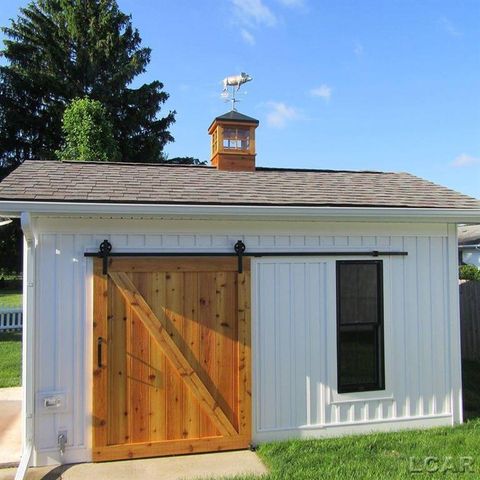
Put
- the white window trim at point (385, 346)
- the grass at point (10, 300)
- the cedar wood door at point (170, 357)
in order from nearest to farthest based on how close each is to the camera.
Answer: the cedar wood door at point (170, 357)
the white window trim at point (385, 346)
the grass at point (10, 300)

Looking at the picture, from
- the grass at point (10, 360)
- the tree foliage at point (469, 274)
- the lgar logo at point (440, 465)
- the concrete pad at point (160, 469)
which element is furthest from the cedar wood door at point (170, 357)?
the tree foliage at point (469, 274)

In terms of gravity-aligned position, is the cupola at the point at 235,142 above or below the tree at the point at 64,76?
below

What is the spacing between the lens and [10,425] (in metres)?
5.82

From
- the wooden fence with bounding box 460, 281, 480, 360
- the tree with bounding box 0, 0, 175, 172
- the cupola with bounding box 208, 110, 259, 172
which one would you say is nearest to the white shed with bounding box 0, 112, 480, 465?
the cupola with bounding box 208, 110, 259, 172

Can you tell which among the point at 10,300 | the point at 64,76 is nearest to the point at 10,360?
the point at 10,300

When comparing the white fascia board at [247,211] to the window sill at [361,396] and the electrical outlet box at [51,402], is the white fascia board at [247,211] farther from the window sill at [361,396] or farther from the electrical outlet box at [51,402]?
the window sill at [361,396]

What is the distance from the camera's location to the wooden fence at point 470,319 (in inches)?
380

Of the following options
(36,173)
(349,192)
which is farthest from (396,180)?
(36,173)

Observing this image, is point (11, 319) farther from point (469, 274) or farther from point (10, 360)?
point (469, 274)

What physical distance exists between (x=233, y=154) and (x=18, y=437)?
4598 millimetres

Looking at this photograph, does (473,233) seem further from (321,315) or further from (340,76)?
(321,315)

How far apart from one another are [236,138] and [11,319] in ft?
28.7

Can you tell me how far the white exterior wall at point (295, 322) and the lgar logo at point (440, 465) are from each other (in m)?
0.91

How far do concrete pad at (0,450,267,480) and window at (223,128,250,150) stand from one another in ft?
14.2
